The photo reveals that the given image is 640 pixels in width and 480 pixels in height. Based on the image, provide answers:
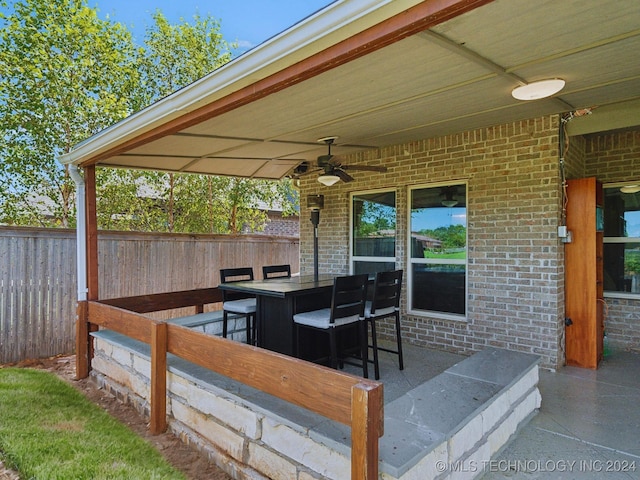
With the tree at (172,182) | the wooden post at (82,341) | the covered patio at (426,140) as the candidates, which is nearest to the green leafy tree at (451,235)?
the covered patio at (426,140)

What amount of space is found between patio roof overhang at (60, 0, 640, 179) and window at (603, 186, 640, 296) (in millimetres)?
1443

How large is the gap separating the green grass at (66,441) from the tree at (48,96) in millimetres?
3428

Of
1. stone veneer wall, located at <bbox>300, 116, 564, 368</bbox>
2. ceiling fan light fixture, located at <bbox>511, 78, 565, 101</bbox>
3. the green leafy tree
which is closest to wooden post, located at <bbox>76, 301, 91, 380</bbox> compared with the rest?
stone veneer wall, located at <bbox>300, 116, 564, 368</bbox>

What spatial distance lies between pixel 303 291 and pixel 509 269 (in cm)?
215

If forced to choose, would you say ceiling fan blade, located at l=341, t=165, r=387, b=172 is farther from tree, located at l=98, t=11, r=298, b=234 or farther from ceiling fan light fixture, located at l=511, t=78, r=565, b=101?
tree, located at l=98, t=11, r=298, b=234

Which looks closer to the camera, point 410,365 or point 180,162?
point 410,365

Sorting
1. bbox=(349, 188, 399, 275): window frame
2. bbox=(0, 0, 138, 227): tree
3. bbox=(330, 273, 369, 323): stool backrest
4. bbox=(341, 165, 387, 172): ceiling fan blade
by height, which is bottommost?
bbox=(330, 273, 369, 323): stool backrest

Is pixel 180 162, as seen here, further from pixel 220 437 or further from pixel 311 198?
pixel 220 437

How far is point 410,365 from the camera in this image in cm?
406

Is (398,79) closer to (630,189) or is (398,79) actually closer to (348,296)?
(348,296)

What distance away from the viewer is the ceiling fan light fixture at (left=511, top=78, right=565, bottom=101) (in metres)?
2.81

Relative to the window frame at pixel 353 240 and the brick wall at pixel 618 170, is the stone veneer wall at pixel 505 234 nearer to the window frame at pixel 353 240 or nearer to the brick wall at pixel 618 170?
the window frame at pixel 353 240

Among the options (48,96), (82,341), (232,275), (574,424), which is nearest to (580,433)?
(574,424)

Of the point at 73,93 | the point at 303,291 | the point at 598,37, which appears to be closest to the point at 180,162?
the point at 73,93
